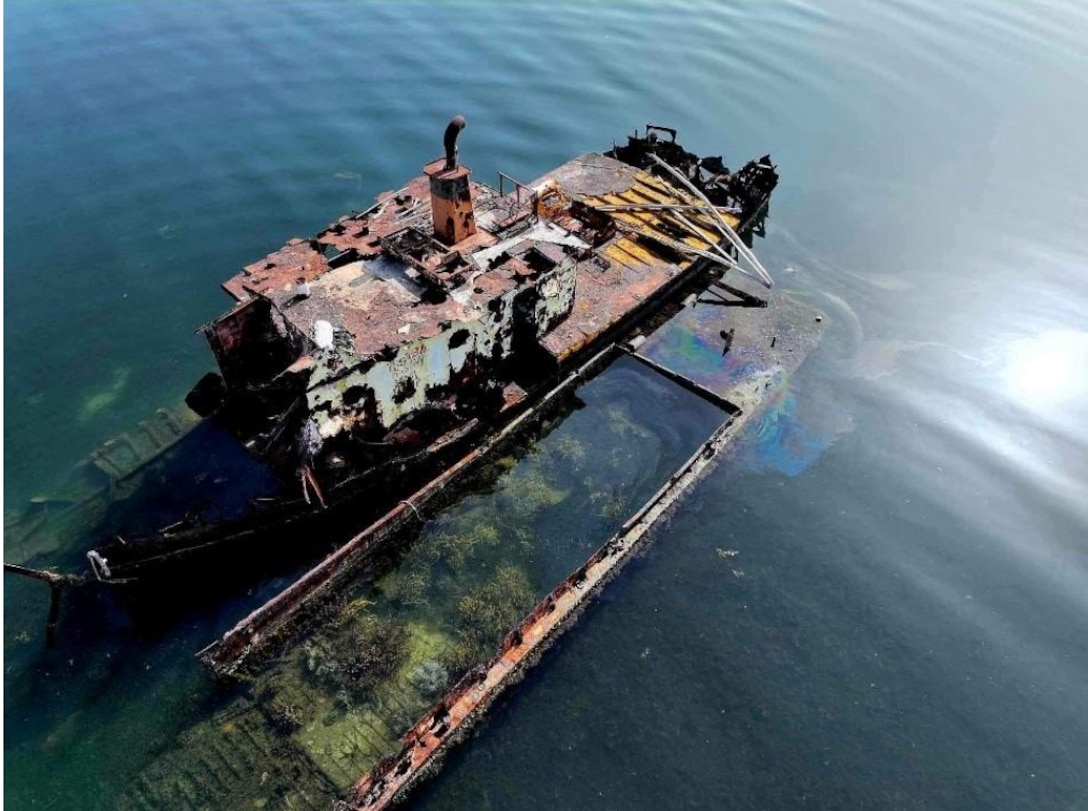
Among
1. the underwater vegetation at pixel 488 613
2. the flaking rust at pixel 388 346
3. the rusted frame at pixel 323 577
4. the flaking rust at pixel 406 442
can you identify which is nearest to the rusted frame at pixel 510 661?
the flaking rust at pixel 406 442

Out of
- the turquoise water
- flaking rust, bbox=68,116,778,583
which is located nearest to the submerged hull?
flaking rust, bbox=68,116,778,583

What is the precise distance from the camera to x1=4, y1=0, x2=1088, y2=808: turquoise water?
14.8 m

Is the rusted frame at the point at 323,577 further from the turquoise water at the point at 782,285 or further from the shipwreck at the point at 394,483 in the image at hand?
the turquoise water at the point at 782,285

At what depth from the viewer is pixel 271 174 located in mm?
29938

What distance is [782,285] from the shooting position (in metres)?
26.8

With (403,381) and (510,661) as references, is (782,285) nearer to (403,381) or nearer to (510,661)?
(403,381)

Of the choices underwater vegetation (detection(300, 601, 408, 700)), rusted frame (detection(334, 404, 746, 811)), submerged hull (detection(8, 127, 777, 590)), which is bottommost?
underwater vegetation (detection(300, 601, 408, 700))

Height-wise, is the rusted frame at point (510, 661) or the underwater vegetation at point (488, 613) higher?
the rusted frame at point (510, 661)

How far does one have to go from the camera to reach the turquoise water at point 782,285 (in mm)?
14812

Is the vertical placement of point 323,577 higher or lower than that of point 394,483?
lower

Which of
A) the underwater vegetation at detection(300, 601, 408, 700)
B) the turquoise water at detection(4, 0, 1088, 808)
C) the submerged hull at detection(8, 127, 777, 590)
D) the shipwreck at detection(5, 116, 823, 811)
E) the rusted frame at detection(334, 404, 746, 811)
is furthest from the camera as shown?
the submerged hull at detection(8, 127, 777, 590)

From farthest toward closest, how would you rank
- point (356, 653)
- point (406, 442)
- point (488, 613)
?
1. point (406, 442)
2. point (488, 613)
3. point (356, 653)

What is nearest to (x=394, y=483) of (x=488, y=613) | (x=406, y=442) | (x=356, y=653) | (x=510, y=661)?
(x=406, y=442)

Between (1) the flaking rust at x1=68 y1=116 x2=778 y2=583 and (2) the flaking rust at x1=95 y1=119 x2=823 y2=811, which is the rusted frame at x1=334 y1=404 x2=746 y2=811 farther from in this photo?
(1) the flaking rust at x1=68 y1=116 x2=778 y2=583
